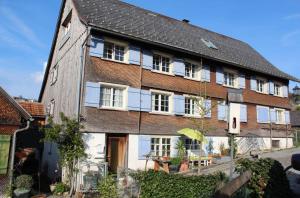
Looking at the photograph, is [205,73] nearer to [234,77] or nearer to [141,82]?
[234,77]

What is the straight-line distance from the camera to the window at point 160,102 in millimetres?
17703

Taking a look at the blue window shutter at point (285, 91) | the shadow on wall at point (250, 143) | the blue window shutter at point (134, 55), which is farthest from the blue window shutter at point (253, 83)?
the blue window shutter at point (134, 55)

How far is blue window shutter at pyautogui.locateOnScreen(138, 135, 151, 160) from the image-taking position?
1611cm

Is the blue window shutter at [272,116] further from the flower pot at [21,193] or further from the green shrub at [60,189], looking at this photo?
the flower pot at [21,193]

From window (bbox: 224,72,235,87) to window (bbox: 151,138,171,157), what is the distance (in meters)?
7.36

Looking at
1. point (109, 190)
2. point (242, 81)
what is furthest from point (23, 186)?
point (242, 81)

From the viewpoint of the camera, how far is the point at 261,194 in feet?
21.1

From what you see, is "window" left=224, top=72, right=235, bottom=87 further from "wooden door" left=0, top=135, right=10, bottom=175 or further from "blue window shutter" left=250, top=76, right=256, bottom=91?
"wooden door" left=0, top=135, right=10, bottom=175

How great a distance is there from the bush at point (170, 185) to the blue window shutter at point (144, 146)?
6.62m

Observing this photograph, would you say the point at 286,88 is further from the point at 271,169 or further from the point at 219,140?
the point at 271,169

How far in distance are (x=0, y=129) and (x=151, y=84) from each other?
26.8 ft

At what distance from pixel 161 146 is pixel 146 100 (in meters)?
2.84

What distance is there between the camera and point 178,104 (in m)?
18.5

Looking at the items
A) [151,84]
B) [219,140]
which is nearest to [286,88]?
[219,140]
